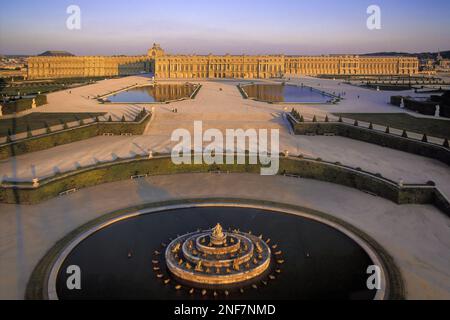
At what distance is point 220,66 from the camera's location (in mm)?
150000

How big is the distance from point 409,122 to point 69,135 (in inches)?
1402

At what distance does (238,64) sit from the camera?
15050cm

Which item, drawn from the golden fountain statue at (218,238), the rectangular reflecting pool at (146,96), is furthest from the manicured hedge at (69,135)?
the rectangular reflecting pool at (146,96)

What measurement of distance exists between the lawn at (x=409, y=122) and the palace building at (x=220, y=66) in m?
96.1

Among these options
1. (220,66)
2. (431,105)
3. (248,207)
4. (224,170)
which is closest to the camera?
(248,207)

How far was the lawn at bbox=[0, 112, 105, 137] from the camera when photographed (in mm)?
39094

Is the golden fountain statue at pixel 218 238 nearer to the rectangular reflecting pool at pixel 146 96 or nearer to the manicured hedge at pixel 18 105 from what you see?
the manicured hedge at pixel 18 105

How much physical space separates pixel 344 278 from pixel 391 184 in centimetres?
1043

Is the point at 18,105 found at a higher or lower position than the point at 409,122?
higher

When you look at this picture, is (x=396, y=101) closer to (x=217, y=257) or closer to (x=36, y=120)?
(x=36, y=120)

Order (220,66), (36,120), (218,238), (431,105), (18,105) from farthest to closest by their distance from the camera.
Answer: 1. (220,66)
2. (18,105)
3. (431,105)
4. (36,120)
5. (218,238)

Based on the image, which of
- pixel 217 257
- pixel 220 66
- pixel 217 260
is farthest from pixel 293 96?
pixel 220 66
